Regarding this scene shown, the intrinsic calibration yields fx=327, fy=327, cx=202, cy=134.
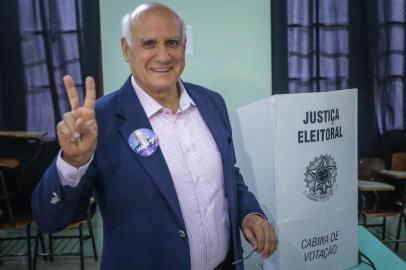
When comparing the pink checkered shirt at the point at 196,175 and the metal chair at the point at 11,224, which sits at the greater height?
the pink checkered shirt at the point at 196,175

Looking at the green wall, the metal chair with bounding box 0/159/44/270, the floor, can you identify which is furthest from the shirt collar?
the floor

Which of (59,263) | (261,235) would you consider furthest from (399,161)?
(59,263)

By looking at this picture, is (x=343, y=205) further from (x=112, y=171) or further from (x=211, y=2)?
(x=211, y=2)

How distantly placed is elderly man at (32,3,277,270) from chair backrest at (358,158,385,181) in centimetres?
223

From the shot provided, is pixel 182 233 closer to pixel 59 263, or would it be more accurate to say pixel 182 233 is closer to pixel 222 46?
pixel 222 46

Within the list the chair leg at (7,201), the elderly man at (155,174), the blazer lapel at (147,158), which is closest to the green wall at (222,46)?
the chair leg at (7,201)

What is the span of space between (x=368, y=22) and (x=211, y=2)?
1387mm

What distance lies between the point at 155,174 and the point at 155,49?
15.7 inches

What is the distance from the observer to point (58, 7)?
8.75 feet

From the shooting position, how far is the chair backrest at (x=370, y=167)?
2994mm

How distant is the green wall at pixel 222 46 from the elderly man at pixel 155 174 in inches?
56.7

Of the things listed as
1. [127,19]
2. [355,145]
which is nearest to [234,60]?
[355,145]

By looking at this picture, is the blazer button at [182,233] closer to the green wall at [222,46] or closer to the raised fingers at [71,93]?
the raised fingers at [71,93]

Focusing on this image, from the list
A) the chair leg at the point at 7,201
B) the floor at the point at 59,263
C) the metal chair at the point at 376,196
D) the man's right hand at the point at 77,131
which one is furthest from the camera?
the metal chair at the point at 376,196
